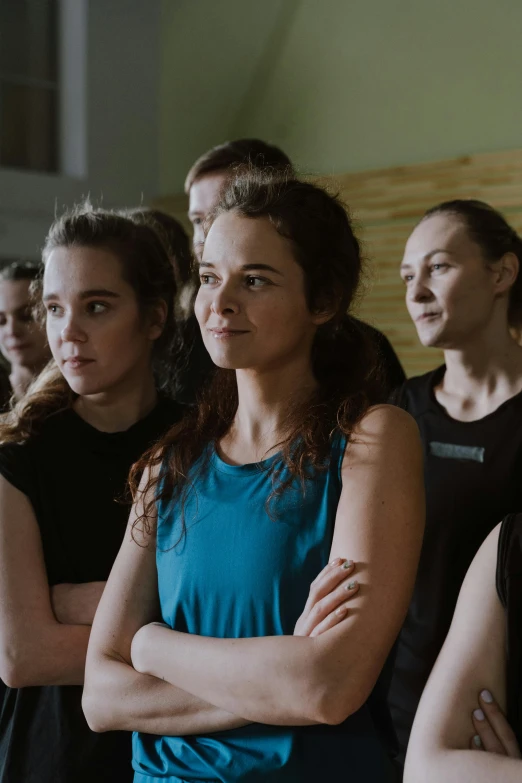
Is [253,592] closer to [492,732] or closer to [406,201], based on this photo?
[492,732]

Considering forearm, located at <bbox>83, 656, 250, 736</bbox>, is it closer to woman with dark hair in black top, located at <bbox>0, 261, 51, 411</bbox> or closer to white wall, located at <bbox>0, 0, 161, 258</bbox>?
woman with dark hair in black top, located at <bbox>0, 261, 51, 411</bbox>

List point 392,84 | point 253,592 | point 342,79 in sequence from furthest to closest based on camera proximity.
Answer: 1. point 342,79
2. point 392,84
3. point 253,592

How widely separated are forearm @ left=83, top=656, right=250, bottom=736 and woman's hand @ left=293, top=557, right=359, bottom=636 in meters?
0.19

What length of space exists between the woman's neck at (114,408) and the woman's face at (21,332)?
2.91ft

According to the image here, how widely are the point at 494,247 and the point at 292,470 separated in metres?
1.52

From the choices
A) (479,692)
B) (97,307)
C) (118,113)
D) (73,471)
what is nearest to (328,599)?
(479,692)

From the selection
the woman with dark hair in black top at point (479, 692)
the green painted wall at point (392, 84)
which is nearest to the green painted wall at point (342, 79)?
the green painted wall at point (392, 84)

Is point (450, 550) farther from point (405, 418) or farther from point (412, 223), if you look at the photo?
point (412, 223)

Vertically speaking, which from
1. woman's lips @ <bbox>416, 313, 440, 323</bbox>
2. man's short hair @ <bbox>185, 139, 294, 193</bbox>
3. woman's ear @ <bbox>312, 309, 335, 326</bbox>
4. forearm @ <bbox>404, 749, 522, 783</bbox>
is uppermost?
man's short hair @ <bbox>185, 139, 294, 193</bbox>

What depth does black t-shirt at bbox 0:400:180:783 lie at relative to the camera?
199 centimetres

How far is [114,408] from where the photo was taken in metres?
2.23

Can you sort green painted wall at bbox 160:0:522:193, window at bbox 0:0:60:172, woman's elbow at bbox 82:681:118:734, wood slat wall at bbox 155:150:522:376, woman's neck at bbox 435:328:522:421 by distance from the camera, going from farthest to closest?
window at bbox 0:0:60:172 < green painted wall at bbox 160:0:522:193 < wood slat wall at bbox 155:150:522:376 < woman's neck at bbox 435:328:522:421 < woman's elbow at bbox 82:681:118:734

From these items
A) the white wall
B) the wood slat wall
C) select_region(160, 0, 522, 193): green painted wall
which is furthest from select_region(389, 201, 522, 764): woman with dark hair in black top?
the white wall

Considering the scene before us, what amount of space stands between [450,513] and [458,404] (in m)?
0.37
